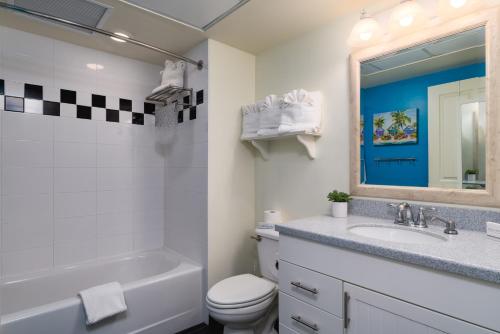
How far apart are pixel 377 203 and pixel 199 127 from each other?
1.32 m

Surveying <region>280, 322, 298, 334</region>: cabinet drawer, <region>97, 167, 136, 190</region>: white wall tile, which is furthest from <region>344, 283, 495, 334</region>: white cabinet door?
<region>97, 167, 136, 190</region>: white wall tile

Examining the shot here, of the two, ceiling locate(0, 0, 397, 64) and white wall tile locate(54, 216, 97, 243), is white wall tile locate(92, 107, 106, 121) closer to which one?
ceiling locate(0, 0, 397, 64)

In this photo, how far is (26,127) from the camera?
1926mm

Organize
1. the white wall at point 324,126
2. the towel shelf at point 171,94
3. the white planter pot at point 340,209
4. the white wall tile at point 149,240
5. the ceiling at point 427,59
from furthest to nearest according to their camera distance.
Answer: the white wall tile at point 149,240 < the towel shelf at point 171,94 < the white wall at point 324,126 < the white planter pot at point 340,209 < the ceiling at point 427,59

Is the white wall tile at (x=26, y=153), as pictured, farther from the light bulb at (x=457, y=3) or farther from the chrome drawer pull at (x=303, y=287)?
the light bulb at (x=457, y=3)

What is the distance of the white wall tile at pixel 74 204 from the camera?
80.5 inches

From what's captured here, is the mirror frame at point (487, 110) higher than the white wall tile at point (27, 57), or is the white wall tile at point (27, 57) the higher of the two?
the white wall tile at point (27, 57)

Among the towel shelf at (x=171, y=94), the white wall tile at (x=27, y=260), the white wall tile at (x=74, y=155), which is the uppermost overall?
the towel shelf at (x=171, y=94)

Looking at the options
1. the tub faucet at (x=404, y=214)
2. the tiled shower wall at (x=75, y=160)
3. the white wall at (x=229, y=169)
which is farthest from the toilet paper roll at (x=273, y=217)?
the tiled shower wall at (x=75, y=160)

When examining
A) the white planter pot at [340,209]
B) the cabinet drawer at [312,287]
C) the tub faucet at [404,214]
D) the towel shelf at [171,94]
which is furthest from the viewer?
A: the towel shelf at [171,94]

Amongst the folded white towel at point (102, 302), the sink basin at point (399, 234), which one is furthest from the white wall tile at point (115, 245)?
the sink basin at point (399, 234)

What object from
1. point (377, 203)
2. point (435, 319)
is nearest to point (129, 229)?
point (377, 203)

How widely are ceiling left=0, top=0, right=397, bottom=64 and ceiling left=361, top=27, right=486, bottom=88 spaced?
1.03ft

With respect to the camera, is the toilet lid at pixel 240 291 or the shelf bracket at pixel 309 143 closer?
the toilet lid at pixel 240 291
